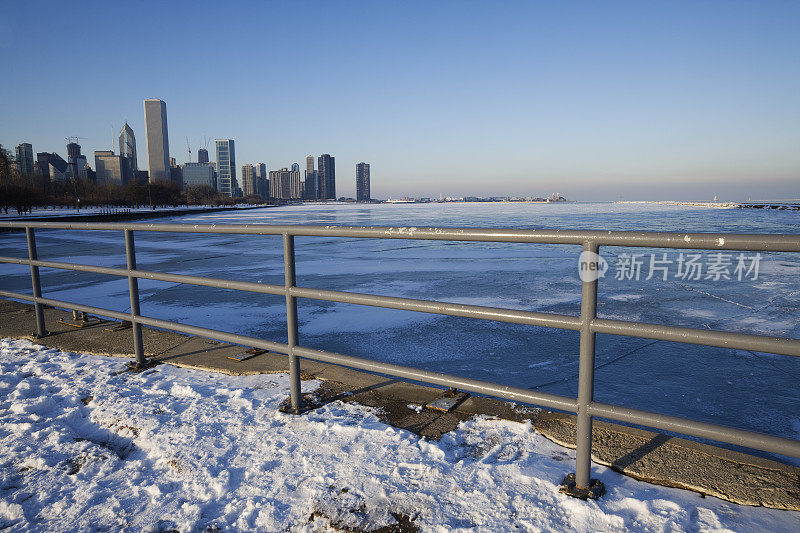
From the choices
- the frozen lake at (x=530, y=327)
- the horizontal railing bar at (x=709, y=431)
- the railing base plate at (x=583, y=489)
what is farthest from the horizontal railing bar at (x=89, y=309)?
the horizontal railing bar at (x=709, y=431)

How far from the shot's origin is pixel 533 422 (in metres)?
2.88

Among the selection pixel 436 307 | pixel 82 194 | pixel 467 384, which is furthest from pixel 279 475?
pixel 82 194

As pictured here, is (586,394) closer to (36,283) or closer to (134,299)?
(134,299)

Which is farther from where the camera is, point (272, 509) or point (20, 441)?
point (20, 441)

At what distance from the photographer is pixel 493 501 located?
2129 millimetres

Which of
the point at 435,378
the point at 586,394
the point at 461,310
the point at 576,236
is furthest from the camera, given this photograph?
the point at 435,378

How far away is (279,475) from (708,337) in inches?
79.1

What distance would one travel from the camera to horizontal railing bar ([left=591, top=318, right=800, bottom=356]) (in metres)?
1.70

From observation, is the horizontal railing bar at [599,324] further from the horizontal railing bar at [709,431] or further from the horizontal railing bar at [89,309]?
the horizontal railing bar at [89,309]

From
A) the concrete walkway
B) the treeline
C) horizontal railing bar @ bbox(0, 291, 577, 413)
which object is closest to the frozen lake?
the concrete walkway

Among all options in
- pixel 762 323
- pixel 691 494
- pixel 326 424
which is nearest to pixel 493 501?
pixel 691 494

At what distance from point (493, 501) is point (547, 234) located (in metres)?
1.21

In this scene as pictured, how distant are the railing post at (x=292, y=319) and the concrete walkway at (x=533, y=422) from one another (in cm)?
27

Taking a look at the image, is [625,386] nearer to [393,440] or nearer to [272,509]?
[393,440]
